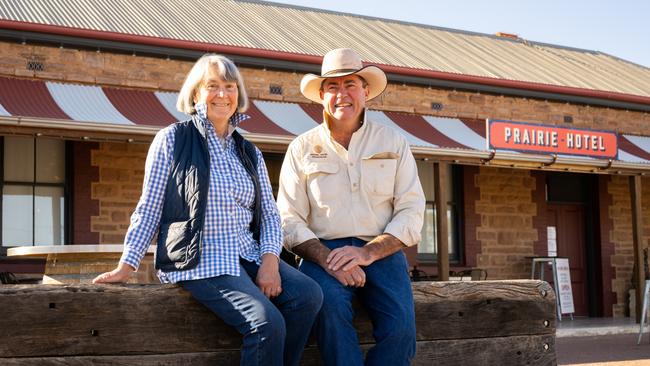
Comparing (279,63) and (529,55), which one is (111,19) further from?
(529,55)

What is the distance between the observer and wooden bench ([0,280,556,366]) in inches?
130

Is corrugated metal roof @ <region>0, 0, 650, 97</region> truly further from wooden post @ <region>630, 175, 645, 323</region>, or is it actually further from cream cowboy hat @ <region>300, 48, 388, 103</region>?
cream cowboy hat @ <region>300, 48, 388, 103</region>

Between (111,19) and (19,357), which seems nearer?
(19,357)

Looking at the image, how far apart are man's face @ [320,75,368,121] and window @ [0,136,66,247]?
784cm

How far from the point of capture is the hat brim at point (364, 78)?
430 cm

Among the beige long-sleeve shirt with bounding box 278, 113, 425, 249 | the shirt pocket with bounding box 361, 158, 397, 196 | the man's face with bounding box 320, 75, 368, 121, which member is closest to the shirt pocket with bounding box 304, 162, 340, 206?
the beige long-sleeve shirt with bounding box 278, 113, 425, 249

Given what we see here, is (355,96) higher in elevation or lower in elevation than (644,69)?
lower

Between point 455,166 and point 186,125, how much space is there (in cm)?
1141

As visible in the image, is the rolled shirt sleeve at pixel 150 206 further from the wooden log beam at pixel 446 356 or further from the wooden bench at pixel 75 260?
the wooden bench at pixel 75 260

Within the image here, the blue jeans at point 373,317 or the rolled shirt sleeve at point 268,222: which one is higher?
the rolled shirt sleeve at point 268,222

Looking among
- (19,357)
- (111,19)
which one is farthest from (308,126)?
(19,357)

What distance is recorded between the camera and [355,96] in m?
4.31

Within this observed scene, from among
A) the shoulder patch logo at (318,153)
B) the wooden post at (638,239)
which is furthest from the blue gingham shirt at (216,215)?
the wooden post at (638,239)

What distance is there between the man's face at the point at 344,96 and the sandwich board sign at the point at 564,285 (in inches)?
448
